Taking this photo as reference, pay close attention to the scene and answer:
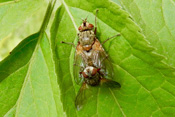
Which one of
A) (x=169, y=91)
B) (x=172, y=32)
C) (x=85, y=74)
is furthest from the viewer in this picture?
(x=85, y=74)

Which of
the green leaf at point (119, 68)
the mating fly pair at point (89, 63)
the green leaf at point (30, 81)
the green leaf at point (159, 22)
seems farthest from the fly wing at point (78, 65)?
the green leaf at point (159, 22)

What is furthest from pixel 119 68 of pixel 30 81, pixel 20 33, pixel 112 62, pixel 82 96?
pixel 20 33

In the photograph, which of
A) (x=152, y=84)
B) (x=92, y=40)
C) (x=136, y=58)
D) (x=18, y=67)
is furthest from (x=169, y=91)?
(x=18, y=67)

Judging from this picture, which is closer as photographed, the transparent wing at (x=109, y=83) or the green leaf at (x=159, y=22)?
the transparent wing at (x=109, y=83)

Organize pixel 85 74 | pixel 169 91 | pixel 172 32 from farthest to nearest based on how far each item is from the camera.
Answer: pixel 85 74
pixel 172 32
pixel 169 91

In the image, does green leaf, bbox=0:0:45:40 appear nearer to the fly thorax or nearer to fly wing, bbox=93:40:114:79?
the fly thorax

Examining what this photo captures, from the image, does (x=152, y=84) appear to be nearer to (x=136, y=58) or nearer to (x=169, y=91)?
(x=169, y=91)

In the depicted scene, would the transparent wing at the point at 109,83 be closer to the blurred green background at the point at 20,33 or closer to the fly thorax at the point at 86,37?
the fly thorax at the point at 86,37

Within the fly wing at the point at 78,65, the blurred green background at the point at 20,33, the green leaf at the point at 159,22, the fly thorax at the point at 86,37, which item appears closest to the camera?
the green leaf at the point at 159,22
